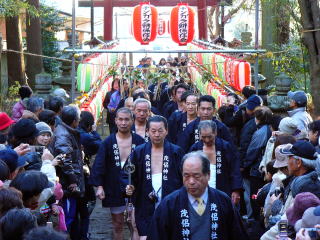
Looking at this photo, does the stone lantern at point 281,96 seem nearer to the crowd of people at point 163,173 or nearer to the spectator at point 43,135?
the crowd of people at point 163,173

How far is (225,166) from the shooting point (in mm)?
8773

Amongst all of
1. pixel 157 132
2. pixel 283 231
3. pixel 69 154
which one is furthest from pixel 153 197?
pixel 283 231

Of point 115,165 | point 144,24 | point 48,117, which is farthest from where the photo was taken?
point 144,24

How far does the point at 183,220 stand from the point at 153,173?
251cm

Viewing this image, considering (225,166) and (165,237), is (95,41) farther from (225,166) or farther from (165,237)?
(165,237)

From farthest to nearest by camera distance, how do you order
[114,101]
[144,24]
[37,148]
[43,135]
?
[144,24] < [114,101] < [43,135] < [37,148]

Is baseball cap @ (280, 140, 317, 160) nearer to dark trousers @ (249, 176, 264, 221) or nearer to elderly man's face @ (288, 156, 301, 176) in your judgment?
elderly man's face @ (288, 156, 301, 176)

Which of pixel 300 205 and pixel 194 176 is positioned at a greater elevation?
pixel 194 176

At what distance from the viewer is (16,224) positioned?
179 inches

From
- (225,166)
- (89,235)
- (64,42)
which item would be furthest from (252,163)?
(64,42)

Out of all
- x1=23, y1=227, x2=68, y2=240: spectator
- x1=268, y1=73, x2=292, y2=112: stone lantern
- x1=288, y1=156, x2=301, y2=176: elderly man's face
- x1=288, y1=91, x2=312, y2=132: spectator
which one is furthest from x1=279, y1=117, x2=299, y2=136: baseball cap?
x1=23, y1=227, x2=68, y2=240: spectator

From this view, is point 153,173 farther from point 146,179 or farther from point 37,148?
point 37,148

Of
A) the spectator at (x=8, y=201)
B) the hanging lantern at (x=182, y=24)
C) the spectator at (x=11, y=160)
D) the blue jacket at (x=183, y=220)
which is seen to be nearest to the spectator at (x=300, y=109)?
the blue jacket at (x=183, y=220)

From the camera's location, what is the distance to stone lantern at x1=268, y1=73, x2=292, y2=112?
14383 millimetres
